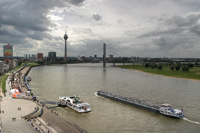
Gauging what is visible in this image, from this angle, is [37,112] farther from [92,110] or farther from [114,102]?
[114,102]

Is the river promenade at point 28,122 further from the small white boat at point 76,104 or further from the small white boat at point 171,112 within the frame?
the small white boat at point 171,112

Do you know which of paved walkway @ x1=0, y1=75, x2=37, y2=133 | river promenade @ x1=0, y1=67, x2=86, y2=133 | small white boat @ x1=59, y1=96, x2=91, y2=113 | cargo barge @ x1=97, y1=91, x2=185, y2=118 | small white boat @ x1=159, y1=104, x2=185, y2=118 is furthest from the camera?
small white boat @ x1=59, y1=96, x2=91, y2=113

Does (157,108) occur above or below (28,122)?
below

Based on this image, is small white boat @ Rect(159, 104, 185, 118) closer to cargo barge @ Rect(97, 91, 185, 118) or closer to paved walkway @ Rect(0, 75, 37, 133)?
cargo barge @ Rect(97, 91, 185, 118)

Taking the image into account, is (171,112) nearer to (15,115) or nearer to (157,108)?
(157,108)

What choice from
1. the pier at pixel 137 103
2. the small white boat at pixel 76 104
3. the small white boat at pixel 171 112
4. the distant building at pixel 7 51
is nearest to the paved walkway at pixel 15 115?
the small white boat at pixel 76 104

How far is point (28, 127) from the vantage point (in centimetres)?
1297

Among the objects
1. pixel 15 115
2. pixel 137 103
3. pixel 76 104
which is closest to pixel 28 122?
pixel 15 115


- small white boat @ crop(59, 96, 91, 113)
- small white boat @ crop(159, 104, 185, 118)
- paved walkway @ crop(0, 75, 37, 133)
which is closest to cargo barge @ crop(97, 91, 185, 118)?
small white boat @ crop(159, 104, 185, 118)

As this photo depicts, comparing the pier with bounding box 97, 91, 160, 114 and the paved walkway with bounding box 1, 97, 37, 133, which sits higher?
the paved walkway with bounding box 1, 97, 37, 133

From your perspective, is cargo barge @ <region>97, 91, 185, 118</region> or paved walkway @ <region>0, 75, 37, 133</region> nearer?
paved walkway @ <region>0, 75, 37, 133</region>

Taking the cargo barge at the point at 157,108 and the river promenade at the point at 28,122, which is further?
the cargo barge at the point at 157,108

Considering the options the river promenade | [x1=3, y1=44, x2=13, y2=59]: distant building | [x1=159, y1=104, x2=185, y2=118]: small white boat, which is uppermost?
[x1=3, y1=44, x2=13, y2=59]: distant building

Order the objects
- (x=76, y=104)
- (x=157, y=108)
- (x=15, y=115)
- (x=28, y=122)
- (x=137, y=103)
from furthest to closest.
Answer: (x=137, y=103), (x=76, y=104), (x=157, y=108), (x=15, y=115), (x=28, y=122)
